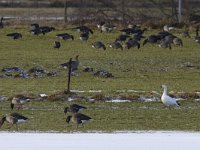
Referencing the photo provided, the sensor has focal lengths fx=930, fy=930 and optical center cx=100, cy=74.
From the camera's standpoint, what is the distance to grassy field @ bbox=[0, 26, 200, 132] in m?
20.3

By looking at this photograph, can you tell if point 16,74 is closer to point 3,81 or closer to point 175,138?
point 3,81

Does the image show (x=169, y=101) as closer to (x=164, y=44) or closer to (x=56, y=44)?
(x=56, y=44)

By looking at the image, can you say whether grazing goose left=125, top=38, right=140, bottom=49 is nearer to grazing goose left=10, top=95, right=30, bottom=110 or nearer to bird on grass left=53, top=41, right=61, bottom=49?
bird on grass left=53, top=41, right=61, bottom=49

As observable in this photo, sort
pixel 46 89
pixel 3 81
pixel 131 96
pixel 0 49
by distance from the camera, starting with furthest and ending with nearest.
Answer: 1. pixel 0 49
2. pixel 3 81
3. pixel 46 89
4. pixel 131 96

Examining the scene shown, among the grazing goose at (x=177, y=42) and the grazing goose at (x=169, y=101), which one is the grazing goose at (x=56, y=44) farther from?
the grazing goose at (x=169, y=101)

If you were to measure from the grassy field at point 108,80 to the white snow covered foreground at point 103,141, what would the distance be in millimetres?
1098

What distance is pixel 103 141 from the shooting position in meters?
16.8

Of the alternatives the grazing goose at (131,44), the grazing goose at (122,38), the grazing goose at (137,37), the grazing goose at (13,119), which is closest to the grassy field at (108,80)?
the grazing goose at (13,119)

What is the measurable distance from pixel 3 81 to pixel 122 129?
30.6 ft

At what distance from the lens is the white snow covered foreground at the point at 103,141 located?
1582 centimetres

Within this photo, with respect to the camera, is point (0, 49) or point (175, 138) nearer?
point (175, 138)

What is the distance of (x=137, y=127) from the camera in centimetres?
1947

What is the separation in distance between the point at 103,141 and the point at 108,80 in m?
11.7

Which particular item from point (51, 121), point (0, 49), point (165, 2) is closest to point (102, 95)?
point (51, 121)
